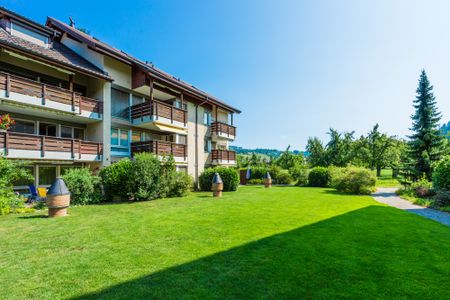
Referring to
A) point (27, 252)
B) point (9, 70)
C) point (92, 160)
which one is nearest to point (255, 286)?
point (27, 252)

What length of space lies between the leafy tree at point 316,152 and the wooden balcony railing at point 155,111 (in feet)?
106

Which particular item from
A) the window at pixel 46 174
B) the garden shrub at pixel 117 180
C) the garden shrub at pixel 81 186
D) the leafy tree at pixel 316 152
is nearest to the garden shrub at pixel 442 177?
the garden shrub at pixel 117 180

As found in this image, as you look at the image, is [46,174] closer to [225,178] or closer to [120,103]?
[120,103]

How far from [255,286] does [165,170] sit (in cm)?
1378

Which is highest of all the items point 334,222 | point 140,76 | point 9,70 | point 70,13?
point 70,13

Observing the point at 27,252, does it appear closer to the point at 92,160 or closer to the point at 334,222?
the point at 334,222

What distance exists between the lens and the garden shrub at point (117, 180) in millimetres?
15062

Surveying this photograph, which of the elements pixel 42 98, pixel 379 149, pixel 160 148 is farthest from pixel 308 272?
pixel 379 149

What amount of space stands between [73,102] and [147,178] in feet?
21.8

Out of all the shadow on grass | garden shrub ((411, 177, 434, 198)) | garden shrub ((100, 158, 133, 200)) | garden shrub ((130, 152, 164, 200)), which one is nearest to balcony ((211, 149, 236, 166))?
garden shrub ((130, 152, 164, 200))

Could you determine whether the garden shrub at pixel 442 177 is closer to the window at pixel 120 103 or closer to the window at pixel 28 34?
the window at pixel 120 103

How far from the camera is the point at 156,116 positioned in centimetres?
1881

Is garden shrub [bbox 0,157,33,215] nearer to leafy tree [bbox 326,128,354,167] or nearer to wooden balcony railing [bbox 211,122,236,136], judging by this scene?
wooden balcony railing [bbox 211,122,236,136]

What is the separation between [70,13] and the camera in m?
21.6
